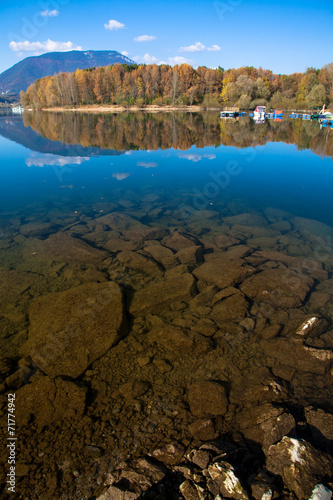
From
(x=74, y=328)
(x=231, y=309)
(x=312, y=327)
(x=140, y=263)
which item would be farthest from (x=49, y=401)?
(x=312, y=327)

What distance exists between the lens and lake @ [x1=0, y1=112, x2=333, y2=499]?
344 cm

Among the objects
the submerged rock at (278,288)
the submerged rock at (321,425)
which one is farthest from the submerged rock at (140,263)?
the submerged rock at (321,425)

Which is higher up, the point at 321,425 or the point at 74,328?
the point at 74,328

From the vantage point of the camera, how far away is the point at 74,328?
4.80 metres

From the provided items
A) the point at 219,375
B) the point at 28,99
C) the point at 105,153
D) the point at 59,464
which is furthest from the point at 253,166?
the point at 28,99

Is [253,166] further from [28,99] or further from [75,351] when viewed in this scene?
[28,99]

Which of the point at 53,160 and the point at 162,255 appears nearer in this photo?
the point at 162,255

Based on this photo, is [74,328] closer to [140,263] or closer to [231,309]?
[140,263]

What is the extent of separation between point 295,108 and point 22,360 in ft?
347

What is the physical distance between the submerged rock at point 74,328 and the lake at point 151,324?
2 centimetres

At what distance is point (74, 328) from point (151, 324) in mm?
1427

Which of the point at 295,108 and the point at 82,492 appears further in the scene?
the point at 295,108

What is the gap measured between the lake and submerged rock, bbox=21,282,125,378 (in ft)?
0.08

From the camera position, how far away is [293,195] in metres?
Result: 14.2
